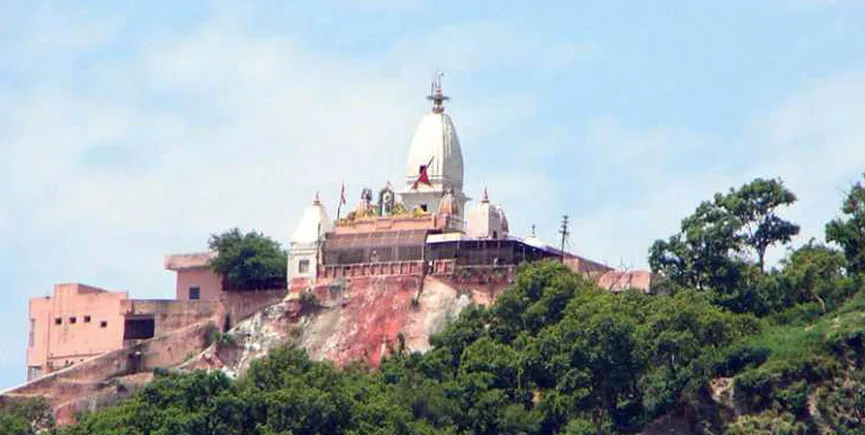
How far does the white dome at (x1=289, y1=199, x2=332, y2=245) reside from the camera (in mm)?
76312

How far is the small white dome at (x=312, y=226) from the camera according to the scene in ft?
250

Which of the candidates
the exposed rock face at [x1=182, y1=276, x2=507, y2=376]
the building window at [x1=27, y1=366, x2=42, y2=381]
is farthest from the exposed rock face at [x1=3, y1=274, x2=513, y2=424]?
the building window at [x1=27, y1=366, x2=42, y2=381]

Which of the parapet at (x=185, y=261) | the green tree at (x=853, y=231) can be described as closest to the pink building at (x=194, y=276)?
the parapet at (x=185, y=261)

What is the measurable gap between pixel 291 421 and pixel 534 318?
766 centimetres

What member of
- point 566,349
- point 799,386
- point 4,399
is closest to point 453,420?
point 566,349

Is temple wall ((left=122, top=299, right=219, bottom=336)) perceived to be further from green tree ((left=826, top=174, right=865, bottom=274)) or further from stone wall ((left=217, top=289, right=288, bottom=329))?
green tree ((left=826, top=174, right=865, bottom=274))

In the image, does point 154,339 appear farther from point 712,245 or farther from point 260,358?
point 712,245

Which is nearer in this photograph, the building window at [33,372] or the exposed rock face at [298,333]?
the exposed rock face at [298,333]

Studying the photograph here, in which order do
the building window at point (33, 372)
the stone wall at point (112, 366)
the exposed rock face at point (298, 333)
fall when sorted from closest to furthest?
1. the exposed rock face at point (298, 333)
2. the stone wall at point (112, 366)
3. the building window at point (33, 372)

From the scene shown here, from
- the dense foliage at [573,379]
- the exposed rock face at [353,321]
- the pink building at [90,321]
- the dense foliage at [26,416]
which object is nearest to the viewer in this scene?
the dense foliage at [573,379]

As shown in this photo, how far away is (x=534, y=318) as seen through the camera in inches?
2761

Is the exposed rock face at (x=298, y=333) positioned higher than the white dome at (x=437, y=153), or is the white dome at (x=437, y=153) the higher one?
the white dome at (x=437, y=153)

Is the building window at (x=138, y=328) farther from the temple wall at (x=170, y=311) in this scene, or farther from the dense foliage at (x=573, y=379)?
the dense foliage at (x=573, y=379)

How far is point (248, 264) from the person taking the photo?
253 feet
